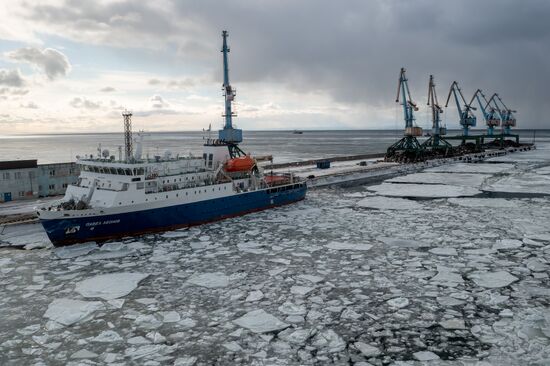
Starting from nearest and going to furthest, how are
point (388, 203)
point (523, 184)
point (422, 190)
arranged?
point (388, 203), point (422, 190), point (523, 184)

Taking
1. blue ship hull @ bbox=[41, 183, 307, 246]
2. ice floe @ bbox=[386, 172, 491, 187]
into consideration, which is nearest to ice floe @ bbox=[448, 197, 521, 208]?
ice floe @ bbox=[386, 172, 491, 187]

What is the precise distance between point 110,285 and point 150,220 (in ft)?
24.9

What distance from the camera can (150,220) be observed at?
22.6 m

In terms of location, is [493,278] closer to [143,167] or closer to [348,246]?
[348,246]

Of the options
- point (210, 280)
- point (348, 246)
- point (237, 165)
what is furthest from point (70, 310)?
point (237, 165)

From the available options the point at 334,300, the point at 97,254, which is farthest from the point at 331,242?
the point at 97,254

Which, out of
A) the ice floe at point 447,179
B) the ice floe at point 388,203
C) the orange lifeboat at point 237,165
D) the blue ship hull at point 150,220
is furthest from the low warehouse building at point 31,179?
the ice floe at point 447,179

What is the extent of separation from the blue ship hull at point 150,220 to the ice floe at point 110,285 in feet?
17.6

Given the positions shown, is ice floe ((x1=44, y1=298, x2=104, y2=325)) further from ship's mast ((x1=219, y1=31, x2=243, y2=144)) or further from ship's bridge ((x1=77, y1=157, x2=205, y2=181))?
ship's mast ((x1=219, y1=31, x2=243, y2=144))

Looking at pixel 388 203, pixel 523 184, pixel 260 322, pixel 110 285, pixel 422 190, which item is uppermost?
pixel 523 184

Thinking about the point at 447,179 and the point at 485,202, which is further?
the point at 447,179

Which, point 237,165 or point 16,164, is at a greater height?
point 16,164

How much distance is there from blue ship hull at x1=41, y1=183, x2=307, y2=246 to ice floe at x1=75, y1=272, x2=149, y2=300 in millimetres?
5370

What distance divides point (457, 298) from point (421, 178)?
3761 centimetres
